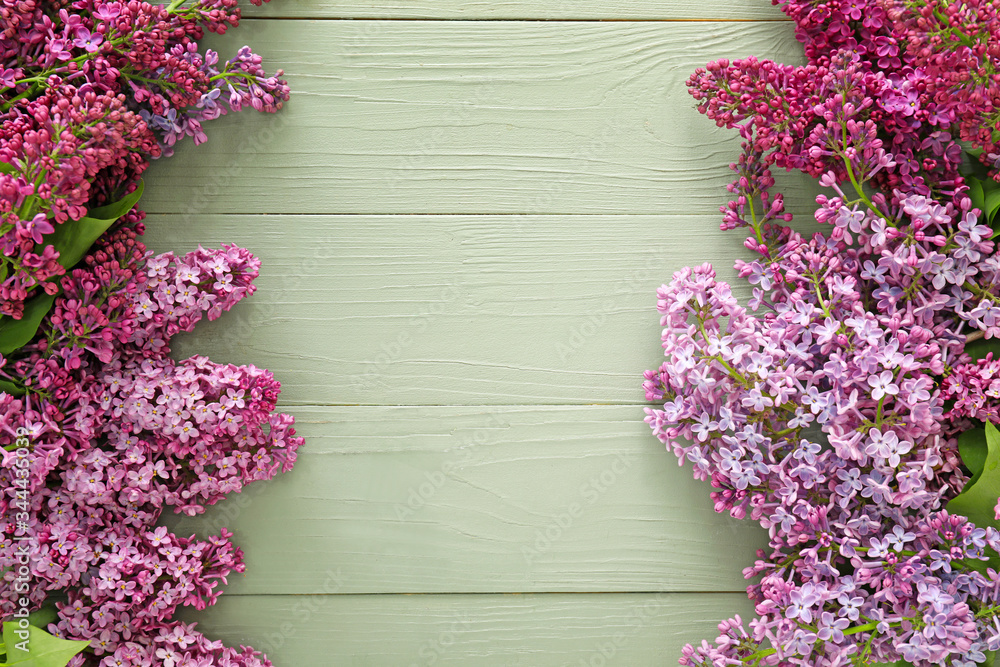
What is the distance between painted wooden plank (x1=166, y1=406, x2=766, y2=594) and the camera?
1.14 m

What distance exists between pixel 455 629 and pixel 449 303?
1.92ft

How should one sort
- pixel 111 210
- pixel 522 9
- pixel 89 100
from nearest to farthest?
pixel 89 100 < pixel 111 210 < pixel 522 9

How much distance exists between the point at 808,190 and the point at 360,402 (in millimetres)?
898

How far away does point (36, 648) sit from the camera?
946 millimetres

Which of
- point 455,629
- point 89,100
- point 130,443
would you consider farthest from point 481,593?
point 89,100

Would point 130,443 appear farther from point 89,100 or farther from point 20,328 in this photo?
point 89,100

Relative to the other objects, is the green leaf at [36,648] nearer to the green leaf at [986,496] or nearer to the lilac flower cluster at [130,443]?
the lilac flower cluster at [130,443]

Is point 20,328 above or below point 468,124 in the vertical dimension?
below

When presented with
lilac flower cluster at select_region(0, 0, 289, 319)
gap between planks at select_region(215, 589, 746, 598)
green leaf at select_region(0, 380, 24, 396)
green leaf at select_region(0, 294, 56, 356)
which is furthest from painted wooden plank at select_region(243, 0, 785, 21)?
gap between planks at select_region(215, 589, 746, 598)

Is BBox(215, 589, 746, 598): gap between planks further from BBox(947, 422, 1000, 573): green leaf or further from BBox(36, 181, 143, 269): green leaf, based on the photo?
BBox(36, 181, 143, 269): green leaf

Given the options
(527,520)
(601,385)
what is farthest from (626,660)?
(601,385)

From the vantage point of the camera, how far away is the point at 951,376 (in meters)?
1.03

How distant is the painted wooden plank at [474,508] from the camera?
114 cm

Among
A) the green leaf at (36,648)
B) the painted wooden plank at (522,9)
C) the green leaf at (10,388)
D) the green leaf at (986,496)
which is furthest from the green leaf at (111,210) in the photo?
the green leaf at (986,496)
